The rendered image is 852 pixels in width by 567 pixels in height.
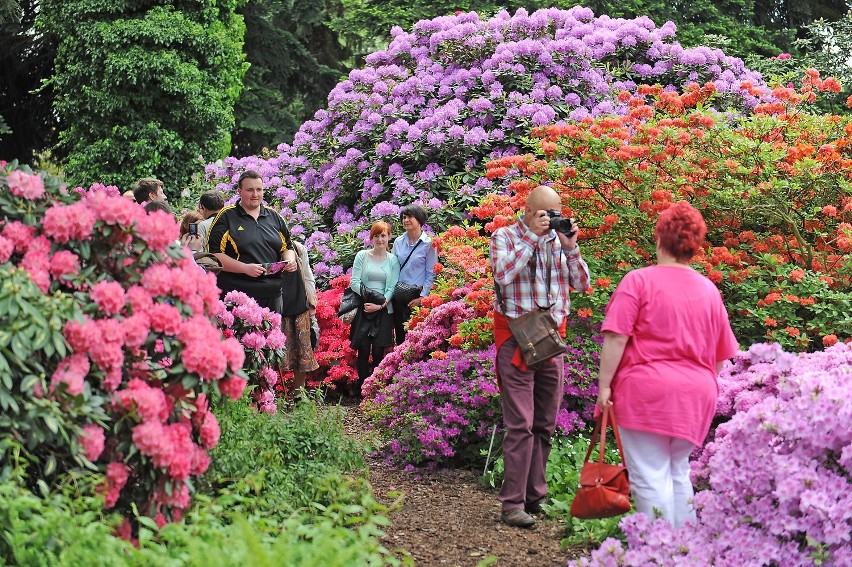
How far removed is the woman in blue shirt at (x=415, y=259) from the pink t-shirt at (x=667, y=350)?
493cm

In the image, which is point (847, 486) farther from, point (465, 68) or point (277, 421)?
point (465, 68)

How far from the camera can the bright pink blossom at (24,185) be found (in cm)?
370

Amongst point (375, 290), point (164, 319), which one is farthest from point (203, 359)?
point (375, 290)

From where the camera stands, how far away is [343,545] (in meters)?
3.28

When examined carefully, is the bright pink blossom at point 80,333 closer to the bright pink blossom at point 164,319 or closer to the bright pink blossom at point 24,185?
the bright pink blossom at point 164,319

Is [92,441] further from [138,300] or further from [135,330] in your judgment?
[138,300]

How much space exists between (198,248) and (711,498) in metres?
4.82

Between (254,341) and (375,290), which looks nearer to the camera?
(254,341)

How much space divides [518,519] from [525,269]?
4.13 feet

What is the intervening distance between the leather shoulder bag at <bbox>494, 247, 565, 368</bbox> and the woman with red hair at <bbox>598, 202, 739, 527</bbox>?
737mm

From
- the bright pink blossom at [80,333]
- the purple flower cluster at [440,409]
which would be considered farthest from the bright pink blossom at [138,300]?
the purple flower cluster at [440,409]

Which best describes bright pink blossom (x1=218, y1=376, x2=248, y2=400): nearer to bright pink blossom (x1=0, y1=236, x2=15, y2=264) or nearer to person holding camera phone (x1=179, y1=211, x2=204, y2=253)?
bright pink blossom (x1=0, y1=236, x2=15, y2=264)

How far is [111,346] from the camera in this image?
3502 mm

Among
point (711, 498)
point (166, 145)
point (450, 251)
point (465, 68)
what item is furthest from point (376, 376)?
point (166, 145)
